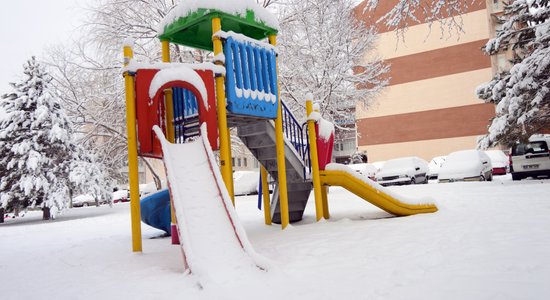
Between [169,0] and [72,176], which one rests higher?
[169,0]

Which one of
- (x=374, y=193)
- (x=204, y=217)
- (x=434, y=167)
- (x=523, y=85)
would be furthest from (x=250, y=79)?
(x=434, y=167)

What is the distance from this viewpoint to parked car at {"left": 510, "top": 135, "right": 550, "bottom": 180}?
521 inches

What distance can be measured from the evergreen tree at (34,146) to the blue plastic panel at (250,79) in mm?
10516

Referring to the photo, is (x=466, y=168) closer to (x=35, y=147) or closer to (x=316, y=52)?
(x=316, y=52)

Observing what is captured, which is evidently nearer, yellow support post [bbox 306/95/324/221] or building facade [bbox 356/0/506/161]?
yellow support post [bbox 306/95/324/221]

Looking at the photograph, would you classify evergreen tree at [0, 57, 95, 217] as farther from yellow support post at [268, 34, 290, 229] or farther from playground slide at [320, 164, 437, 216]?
playground slide at [320, 164, 437, 216]

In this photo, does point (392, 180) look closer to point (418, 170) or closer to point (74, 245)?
point (418, 170)

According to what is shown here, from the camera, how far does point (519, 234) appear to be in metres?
4.55

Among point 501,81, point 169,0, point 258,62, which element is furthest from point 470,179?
point 169,0


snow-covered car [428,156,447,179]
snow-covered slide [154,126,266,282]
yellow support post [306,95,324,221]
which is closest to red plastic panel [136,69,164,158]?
snow-covered slide [154,126,266,282]

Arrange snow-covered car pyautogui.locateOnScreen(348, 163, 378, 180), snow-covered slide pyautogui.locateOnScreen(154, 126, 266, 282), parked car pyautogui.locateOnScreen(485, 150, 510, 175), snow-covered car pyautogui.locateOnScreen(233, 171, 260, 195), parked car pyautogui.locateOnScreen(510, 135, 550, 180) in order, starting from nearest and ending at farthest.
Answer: snow-covered slide pyautogui.locateOnScreen(154, 126, 266, 282) < parked car pyautogui.locateOnScreen(510, 135, 550, 180) < snow-covered car pyautogui.locateOnScreen(348, 163, 378, 180) < parked car pyautogui.locateOnScreen(485, 150, 510, 175) < snow-covered car pyautogui.locateOnScreen(233, 171, 260, 195)

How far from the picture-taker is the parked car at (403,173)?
54.6 ft

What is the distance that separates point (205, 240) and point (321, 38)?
11.6m

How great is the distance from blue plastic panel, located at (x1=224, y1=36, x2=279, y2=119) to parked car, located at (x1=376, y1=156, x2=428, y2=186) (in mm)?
11660
